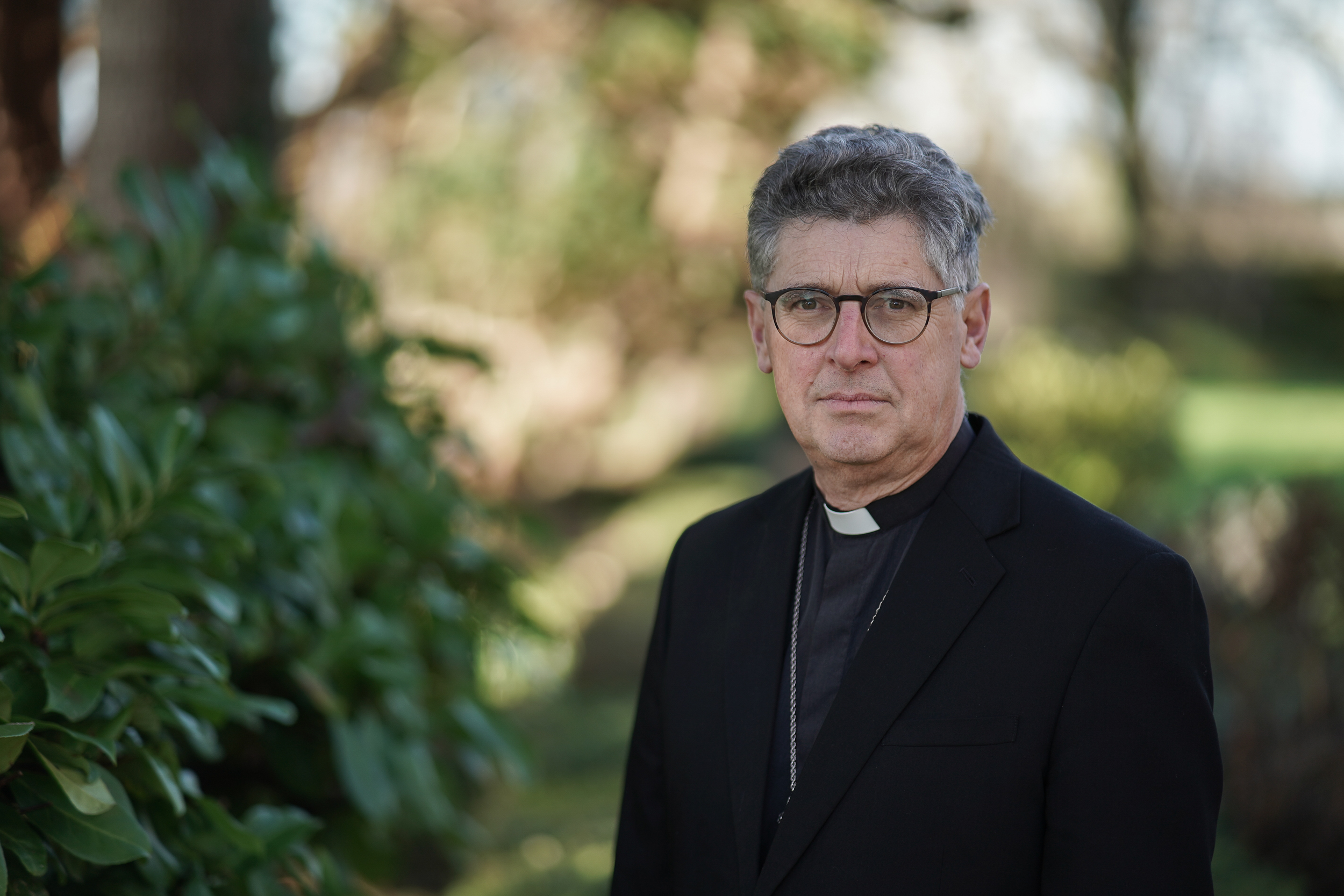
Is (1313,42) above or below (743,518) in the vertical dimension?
above

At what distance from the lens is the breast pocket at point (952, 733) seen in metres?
1.39

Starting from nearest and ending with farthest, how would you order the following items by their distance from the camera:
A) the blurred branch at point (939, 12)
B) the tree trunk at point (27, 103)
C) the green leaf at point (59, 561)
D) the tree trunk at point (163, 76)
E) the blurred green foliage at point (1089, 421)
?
the green leaf at point (59, 561) → the tree trunk at point (163, 76) → the tree trunk at point (27, 103) → the blurred green foliage at point (1089, 421) → the blurred branch at point (939, 12)

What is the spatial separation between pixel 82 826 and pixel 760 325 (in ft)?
3.98

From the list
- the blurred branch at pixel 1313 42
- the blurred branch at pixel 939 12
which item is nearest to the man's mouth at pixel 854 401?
the blurred branch at pixel 939 12

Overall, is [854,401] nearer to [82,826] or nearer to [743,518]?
[743,518]

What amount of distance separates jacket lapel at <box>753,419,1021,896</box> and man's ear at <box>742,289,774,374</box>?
35 cm

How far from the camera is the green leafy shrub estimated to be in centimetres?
163

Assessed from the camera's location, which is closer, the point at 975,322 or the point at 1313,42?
the point at 975,322

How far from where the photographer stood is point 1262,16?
1211cm

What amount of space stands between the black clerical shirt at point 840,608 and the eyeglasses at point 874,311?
0.22 meters

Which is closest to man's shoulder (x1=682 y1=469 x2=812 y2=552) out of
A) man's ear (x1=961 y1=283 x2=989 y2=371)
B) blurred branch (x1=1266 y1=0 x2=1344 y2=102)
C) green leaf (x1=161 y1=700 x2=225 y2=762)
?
man's ear (x1=961 y1=283 x2=989 y2=371)

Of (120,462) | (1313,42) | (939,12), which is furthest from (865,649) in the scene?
(1313,42)

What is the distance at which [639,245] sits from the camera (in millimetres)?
8914

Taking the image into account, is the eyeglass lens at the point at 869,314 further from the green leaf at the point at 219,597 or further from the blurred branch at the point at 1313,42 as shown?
the blurred branch at the point at 1313,42
